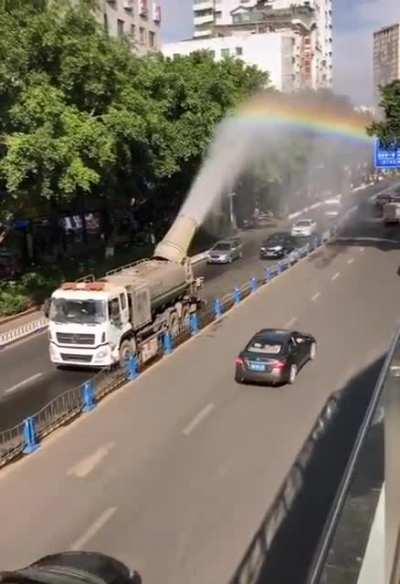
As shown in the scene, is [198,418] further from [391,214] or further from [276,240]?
[391,214]

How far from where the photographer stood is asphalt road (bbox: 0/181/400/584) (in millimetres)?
12797

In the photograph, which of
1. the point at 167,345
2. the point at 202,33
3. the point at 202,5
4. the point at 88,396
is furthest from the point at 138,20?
the point at 202,5

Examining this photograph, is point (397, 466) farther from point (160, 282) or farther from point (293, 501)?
point (160, 282)

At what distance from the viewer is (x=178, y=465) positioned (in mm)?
16109

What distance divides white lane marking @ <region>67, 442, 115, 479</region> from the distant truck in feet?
183

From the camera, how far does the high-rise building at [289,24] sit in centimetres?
13438

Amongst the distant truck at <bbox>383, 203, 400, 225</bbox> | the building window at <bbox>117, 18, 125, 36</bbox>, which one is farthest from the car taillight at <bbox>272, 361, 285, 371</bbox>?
the building window at <bbox>117, 18, 125, 36</bbox>

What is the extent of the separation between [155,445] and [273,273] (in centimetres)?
2690

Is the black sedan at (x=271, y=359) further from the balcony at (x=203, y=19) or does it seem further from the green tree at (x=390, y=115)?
the balcony at (x=203, y=19)

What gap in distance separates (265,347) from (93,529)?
9.41 meters

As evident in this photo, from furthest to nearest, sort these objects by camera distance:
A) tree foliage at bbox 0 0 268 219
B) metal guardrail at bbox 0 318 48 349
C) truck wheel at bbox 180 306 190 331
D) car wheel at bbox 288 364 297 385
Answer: metal guardrail at bbox 0 318 48 349 → tree foliage at bbox 0 0 268 219 → truck wheel at bbox 180 306 190 331 → car wheel at bbox 288 364 297 385

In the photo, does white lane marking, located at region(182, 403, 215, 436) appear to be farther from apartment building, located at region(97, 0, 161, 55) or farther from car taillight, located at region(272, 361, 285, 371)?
apartment building, located at region(97, 0, 161, 55)

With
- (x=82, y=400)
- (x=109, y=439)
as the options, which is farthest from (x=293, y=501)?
(x=82, y=400)

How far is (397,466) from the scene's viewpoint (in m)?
8.45
